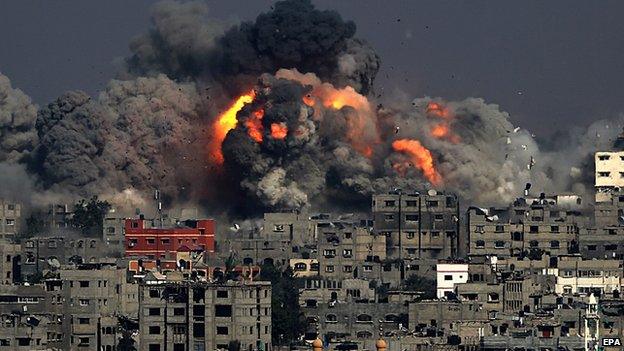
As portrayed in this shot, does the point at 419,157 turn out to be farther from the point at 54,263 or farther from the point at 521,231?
the point at 54,263

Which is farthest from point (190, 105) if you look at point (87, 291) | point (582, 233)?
point (87, 291)

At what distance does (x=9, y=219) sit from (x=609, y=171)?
96.3 feet

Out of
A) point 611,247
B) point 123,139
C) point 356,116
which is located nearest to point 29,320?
point 611,247

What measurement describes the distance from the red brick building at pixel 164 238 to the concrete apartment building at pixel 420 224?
7668mm

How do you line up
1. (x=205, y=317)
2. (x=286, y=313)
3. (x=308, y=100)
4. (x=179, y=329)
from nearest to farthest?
(x=205, y=317) → (x=179, y=329) → (x=286, y=313) → (x=308, y=100)

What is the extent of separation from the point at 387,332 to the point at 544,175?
53.3 metres

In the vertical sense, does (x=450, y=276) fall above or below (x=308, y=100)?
below

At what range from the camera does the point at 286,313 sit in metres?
118

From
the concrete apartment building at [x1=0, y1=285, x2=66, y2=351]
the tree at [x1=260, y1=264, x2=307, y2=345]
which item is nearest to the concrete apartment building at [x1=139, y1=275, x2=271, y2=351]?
the tree at [x1=260, y1=264, x2=307, y2=345]

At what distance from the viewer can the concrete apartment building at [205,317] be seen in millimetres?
109438

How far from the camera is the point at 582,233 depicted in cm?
14162

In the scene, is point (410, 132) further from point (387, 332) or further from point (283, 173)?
point (387, 332)

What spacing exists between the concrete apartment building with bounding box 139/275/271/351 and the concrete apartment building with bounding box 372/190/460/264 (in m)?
33.4

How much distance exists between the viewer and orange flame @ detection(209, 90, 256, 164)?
162500mm
